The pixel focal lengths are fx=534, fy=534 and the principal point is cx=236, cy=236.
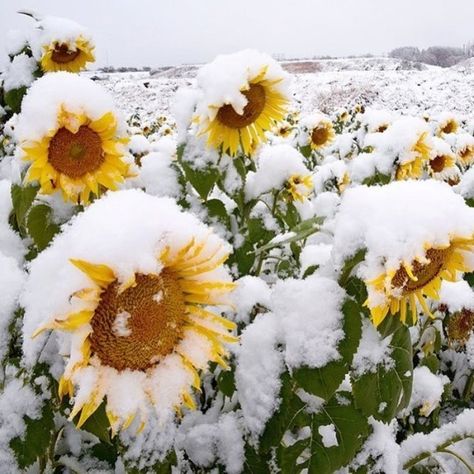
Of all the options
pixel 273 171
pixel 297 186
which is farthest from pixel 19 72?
pixel 297 186

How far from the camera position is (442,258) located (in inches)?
43.4

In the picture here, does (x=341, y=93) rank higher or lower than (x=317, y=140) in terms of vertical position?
lower

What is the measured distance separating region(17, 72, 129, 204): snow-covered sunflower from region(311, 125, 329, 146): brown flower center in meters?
4.19

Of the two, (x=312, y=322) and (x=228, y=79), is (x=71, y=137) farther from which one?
(x=312, y=322)

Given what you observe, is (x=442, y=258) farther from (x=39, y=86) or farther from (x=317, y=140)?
(x=317, y=140)

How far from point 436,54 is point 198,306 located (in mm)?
64372

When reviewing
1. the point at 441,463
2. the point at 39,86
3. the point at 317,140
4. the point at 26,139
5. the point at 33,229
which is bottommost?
the point at 317,140

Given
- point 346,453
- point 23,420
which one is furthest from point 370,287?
point 23,420

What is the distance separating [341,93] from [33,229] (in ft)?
82.8

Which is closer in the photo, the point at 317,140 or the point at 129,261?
the point at 129,261

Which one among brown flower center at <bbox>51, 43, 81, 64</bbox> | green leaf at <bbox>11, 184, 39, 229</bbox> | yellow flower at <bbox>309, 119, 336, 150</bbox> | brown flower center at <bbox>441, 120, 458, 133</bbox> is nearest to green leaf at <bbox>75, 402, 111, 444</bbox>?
green leaf at <bbox>11, 184, 39, 229</bbox>

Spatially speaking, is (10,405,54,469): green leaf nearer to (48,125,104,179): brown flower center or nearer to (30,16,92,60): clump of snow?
(48,125,104,179): brown flower center

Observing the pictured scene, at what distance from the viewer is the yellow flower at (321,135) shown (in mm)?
5504

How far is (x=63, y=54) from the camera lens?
2234 millimetres
